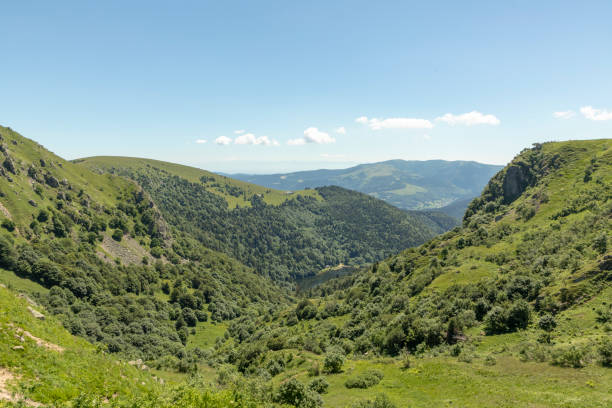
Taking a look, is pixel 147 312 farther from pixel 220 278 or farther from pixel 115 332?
pixel 220 278

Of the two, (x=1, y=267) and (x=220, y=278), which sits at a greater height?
(x=1, y=267)

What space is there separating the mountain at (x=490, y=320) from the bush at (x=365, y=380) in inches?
6.1

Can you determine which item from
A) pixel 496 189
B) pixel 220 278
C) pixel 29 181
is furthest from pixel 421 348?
pixel 29 181

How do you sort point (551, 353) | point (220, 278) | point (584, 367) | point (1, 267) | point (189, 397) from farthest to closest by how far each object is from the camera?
point (220, 278) < point (1, 267) < point (551, 353) < point (584, 367) < point (189, 397)

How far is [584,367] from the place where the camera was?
94.5 ft

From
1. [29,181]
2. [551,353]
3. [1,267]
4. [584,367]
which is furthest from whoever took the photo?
[29,181]

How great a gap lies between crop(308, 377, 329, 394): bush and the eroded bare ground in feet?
95.4

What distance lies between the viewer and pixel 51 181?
143500 mm

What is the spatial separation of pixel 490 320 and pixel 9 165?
179994mm

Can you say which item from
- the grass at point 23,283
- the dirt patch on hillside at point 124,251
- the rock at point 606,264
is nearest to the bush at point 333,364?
the rock at point 606,264

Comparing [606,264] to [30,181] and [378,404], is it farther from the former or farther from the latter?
[30,181]

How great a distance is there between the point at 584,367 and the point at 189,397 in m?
36.4

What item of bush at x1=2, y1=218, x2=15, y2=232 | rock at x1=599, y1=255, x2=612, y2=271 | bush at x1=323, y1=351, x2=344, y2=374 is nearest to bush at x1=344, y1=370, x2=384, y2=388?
bush at x1=323, y1=351, x2=344, y2=374

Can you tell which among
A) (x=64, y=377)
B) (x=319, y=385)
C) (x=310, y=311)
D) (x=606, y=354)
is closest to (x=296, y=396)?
(x=319, y=385)
